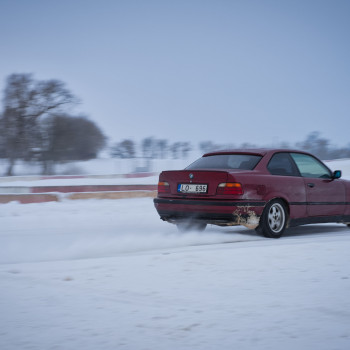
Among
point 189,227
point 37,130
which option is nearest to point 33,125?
point 37,130

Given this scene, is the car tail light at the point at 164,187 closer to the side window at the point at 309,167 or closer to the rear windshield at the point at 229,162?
the rear windshield at the point at 229,162

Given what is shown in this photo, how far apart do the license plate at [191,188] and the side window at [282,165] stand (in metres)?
1.08

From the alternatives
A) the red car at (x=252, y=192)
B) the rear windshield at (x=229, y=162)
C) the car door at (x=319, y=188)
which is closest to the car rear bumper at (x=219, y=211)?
the red car at (x=252, y=192)

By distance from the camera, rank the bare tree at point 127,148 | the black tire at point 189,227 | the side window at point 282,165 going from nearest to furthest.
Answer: the side window at point 282,165, the black tire at point 189,227, the bare tree at point 127,148

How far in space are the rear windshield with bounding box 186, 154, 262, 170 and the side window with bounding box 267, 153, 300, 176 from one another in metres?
0.25

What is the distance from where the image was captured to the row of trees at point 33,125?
130 feet

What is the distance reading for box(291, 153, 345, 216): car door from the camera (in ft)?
26.0

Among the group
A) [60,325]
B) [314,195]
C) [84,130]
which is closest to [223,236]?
[314,195]

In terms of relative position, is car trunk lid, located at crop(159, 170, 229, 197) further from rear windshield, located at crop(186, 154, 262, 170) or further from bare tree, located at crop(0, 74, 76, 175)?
bare tree, located at crop(0, 74, 76, 175)

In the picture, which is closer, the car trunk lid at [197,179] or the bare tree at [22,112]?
the car trunk lid at [197,179]

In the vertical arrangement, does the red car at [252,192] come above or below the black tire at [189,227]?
above

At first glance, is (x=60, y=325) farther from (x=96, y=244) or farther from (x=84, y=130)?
(x=84, y=130)

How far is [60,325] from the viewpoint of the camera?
3.12 m

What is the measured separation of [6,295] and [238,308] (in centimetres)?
178
